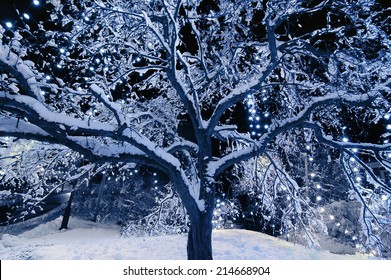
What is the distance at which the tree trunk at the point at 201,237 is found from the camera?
5262 millimetres

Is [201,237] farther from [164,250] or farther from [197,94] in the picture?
[164,250]

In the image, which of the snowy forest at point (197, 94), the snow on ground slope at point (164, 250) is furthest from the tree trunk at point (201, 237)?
the snow on ground slope at point (164, 250)

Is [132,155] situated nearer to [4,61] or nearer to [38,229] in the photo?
[4,61]

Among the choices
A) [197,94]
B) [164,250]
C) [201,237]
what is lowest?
[164,250]

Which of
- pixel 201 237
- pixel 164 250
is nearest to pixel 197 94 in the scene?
pixel 201 237

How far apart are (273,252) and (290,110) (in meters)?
5.28

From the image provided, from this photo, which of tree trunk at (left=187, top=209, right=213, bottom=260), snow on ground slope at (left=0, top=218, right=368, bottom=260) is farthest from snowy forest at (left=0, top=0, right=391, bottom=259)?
snow on ground slope at (left=0, top=218, right=368, bottom=260)

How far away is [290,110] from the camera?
648 centimetres

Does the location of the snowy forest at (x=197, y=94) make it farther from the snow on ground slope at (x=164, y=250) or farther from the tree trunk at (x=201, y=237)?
the snow on ground slope at (x=164, y=250)

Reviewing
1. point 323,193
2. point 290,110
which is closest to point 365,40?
point 290,110

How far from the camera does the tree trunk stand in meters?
5.26

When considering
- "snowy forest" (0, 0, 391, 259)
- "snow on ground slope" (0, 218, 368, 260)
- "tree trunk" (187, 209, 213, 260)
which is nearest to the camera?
"snowy forest" (0, 0, 391, 259)

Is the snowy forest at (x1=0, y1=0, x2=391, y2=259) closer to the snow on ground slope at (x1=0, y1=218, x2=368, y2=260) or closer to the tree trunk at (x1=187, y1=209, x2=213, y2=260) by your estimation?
the tree trunk at (x1=187, y1=209, x2=213, y2=260)

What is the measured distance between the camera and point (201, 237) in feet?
17.4
